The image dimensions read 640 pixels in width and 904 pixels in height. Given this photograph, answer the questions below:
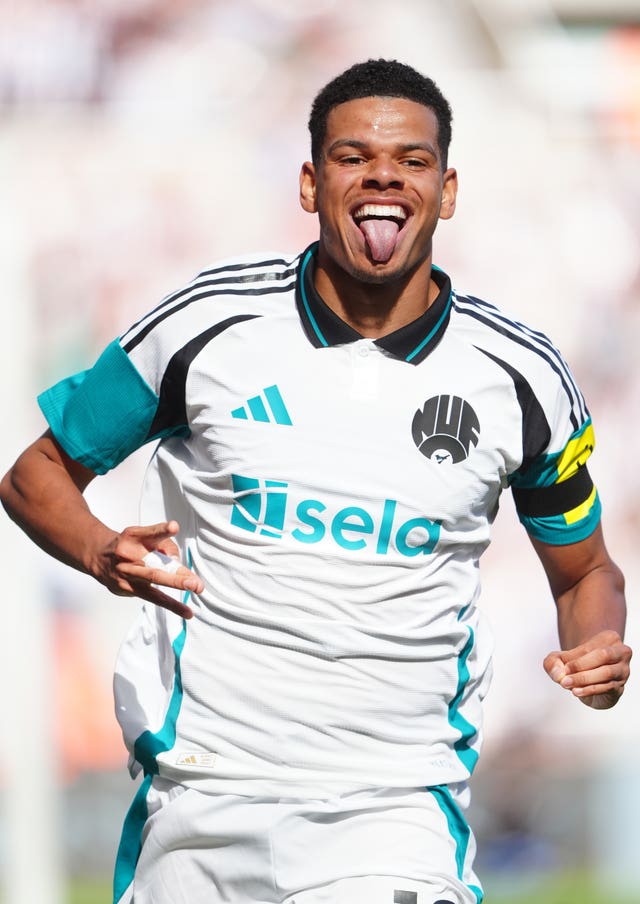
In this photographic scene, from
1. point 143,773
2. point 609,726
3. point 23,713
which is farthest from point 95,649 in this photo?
point 143,773

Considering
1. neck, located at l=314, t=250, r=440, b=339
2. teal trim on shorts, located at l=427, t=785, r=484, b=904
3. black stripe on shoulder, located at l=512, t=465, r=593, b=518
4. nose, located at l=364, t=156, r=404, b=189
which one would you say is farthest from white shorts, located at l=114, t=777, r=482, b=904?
nose, located at l=364, t=156, r=404, b=189

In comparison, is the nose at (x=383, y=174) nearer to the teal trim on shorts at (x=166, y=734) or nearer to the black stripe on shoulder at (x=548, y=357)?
the black stripe on shoulder at (x=548, y=357)

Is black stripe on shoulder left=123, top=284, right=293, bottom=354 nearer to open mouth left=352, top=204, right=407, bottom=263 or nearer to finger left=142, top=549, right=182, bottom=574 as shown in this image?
open mouth left=352, top=204, right=407, bottom=263

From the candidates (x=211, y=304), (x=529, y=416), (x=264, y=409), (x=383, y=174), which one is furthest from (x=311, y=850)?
(x=383, y=174)

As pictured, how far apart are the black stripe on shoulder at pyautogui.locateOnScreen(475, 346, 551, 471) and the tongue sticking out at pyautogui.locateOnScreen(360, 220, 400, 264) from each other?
0.30 metres

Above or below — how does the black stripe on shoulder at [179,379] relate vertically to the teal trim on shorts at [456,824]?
above

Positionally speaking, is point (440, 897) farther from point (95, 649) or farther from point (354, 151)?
point (95, 649)

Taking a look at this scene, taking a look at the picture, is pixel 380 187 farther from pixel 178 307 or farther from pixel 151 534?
pixel 151 534

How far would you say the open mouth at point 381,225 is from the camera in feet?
9.32

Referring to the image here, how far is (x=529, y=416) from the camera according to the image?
2887 mm

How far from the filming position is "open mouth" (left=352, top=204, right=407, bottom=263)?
2842 mm

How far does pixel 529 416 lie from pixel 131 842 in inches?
44.6

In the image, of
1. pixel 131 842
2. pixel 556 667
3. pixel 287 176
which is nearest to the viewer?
pixel 556 667

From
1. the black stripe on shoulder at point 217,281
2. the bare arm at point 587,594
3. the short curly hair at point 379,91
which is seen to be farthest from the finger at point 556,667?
the short curly hair at point 379,91
